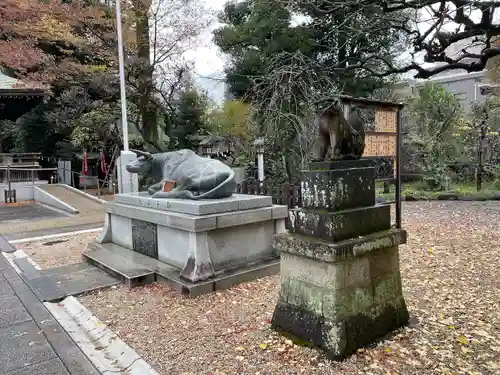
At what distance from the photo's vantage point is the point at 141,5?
51.3 feet

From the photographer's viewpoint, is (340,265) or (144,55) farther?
(144,55)

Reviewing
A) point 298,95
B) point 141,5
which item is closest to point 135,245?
point 298,95

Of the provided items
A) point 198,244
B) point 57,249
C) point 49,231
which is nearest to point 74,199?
point 49,231

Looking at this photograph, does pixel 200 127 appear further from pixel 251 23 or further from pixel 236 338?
pixel 236 338

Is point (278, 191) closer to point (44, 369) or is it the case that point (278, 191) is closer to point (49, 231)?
point (44, 369)

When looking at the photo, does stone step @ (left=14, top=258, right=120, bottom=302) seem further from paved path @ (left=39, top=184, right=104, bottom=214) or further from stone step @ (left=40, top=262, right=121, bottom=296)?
paved path @ (left=39, top=184, right=104, bottom=214)

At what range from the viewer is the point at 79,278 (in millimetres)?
5582

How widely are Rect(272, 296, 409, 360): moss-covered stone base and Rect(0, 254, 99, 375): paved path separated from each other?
1.74 m

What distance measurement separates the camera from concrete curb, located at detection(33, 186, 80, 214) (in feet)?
44.2

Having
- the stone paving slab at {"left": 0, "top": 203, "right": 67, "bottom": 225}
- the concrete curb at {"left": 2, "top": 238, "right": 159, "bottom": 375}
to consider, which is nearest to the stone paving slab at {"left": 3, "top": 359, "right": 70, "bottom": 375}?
the concrete curb at {"left": 2, "top": 238, "right": 159, "bottom": 375}

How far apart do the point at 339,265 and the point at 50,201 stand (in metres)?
15.0

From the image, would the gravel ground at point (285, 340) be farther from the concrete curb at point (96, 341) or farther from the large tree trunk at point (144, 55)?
the large tree trunk at point (144, 55)

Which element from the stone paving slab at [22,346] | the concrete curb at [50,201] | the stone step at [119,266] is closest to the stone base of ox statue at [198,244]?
the stone step at [119,266]

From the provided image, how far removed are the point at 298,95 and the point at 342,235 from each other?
22.7ft
